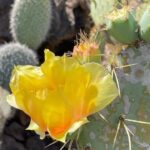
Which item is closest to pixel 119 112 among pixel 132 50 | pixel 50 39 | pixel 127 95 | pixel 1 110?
pixel 127 95

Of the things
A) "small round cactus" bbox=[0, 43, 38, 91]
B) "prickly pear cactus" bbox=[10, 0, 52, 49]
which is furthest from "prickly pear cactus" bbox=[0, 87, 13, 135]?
"prickly pear cactus" bbox=[10, 0, 52, 49]

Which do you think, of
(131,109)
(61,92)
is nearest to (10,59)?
(131,109)

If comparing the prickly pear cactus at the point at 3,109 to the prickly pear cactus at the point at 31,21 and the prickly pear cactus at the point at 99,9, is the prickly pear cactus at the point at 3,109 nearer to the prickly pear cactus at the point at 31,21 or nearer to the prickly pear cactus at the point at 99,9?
the prickly pear cactus at the point at 31,21

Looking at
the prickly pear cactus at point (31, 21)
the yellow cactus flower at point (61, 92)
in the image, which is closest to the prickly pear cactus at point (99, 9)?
the prickly pear cactus at point (31, 21)

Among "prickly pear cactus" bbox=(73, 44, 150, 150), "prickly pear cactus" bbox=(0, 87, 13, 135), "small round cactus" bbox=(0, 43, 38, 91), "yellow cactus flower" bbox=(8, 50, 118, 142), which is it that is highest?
"yellow cactus flower" bbox=(8, 50, 118, 142)

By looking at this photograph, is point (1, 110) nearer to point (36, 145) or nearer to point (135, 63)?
point (36, 145)

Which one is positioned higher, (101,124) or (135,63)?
(135,63)

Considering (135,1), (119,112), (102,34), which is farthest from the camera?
(135,1)

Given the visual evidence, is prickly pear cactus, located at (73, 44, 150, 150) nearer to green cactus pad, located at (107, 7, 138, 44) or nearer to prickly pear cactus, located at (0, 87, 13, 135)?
green cactus pad, located at (107, 7, 138, 44)
